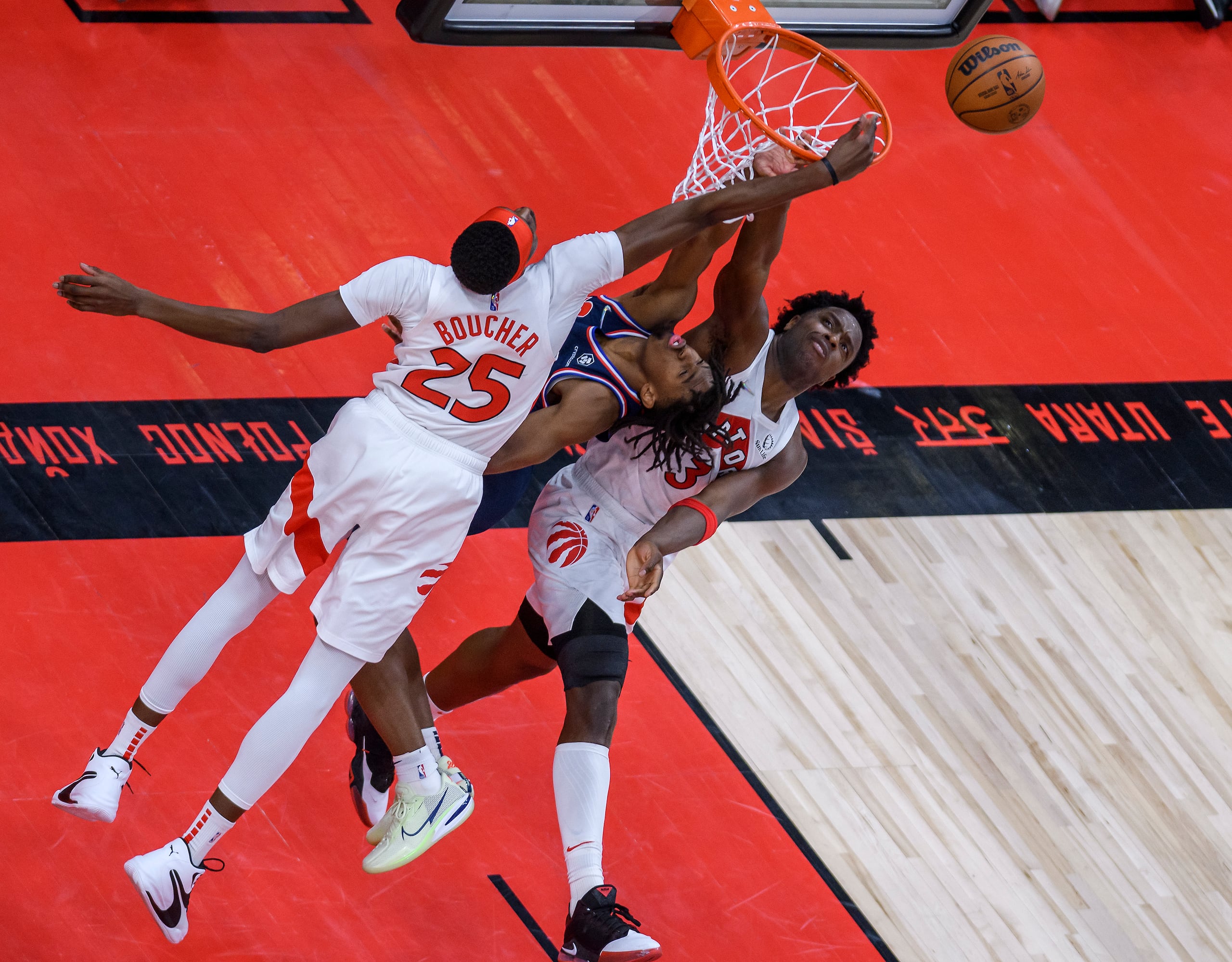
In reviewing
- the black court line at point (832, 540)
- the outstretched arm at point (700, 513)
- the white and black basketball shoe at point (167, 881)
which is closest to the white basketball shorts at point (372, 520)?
the outstretched arm at point (700, 513)

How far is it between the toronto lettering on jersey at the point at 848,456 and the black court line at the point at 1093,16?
2.24 meters

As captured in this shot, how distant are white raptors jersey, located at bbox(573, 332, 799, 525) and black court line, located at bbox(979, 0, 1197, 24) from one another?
12.6 ft

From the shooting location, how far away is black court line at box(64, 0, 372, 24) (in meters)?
5.94

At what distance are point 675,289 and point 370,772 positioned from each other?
179 centimetres

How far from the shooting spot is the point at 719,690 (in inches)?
198

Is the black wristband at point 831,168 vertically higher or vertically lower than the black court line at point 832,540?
higher

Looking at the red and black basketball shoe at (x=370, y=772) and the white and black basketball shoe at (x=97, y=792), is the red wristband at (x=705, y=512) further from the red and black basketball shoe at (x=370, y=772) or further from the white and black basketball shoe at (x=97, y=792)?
the white and black basketball shoe at (x=97, y=792)

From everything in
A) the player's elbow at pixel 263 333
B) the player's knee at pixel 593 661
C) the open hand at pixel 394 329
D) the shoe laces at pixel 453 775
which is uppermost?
the player's elbow at pixel 263 333

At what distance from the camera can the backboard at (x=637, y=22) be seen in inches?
207

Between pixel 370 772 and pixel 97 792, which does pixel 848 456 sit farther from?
pixel 97 792

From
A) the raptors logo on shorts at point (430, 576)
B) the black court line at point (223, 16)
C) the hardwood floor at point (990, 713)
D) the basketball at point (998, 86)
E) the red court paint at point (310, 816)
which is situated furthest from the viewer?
the black court line at point (223, 16)

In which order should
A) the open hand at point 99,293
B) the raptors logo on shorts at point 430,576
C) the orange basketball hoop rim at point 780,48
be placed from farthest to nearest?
the orange basketball hoop rim at point 780,48 → the raptors logo on shorts at point 430,576 → the open hand at point 99,293

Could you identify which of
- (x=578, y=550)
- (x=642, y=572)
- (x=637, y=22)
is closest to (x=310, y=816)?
(x=578, y=550)

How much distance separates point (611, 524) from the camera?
4281 mm
